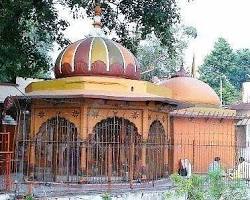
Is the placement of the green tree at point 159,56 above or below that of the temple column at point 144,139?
above

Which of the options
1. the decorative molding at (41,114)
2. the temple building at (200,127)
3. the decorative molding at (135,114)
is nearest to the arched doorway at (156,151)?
the decorative molding at (135,114)

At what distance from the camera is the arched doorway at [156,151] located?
14.7 metres

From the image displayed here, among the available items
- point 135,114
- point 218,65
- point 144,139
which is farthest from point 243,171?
point 218,65

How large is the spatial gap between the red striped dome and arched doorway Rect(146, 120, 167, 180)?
5.93ft

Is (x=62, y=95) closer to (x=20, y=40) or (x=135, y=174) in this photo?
(x=135, y=174)

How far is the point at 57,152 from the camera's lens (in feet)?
46.5

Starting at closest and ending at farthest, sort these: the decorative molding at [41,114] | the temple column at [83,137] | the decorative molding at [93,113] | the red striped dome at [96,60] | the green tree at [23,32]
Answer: the temple column at [83,137] → the decorative molding at [93,113] → the decorative molding at [41,114] → the red striped dome at [96,60] → the green tree at [23,32]

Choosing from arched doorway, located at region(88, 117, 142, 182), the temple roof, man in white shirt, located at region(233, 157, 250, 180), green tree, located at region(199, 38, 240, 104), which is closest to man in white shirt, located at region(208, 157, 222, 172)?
man in white shirt, located at region(233, 157, 250, 180)

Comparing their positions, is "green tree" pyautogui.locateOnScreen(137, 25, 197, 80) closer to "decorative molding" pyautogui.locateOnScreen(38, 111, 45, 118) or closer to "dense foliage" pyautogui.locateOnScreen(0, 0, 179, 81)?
"dense foliage" pyautogui.locateOnScreen(0, 0, 179, 81)

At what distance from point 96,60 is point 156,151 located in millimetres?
3398

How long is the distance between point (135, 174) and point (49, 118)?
307 cm

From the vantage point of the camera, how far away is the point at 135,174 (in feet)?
46.7

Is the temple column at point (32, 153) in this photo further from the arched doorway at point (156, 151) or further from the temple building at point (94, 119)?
the arched doorway at point (156, 151)

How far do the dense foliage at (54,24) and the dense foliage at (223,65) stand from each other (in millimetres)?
33253
